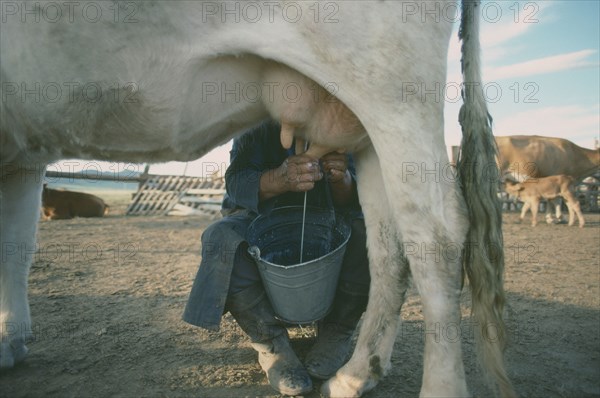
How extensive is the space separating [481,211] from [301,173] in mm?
836

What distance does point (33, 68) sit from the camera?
1.46m

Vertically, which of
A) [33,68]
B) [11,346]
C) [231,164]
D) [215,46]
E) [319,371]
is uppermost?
[215,46]

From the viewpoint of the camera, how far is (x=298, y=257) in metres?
2.43

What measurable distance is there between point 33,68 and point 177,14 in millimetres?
532

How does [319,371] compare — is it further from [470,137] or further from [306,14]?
[306,14]

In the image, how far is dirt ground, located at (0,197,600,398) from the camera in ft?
6.28

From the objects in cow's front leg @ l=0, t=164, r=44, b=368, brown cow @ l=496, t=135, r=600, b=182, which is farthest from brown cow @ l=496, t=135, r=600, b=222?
cow's front leg @ l=0, t=164, r=44, b=368

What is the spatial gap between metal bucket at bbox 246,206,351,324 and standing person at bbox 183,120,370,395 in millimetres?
81

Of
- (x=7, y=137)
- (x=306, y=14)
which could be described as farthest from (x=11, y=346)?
(x=306, y=14)

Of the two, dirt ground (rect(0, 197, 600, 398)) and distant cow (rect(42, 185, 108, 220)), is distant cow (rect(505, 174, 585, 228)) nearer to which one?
dirt ground (rect(0, 197, 600, 398))

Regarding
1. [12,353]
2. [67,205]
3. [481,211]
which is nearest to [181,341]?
[12,353]

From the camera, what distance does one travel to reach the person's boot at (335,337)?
207 centimetres

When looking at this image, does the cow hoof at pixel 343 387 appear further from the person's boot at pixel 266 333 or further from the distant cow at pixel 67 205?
the distant cow at pixel 67 205

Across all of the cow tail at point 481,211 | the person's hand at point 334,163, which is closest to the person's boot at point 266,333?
the person's hand at point 334,163
